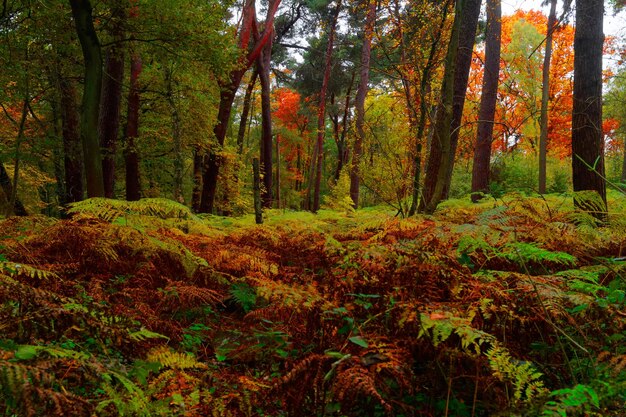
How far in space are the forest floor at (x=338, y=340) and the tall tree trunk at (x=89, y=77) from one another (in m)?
2.68

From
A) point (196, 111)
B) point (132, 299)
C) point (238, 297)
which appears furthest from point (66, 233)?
point (196, 111)

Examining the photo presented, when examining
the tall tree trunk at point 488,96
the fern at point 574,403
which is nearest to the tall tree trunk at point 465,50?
the tall tree trunk at point 488,96

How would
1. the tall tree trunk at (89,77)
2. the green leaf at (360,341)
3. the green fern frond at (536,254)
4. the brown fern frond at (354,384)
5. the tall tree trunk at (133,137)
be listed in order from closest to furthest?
the brown fern frond at (354,384) → the green leaf at (360,341) → the green fern frond at (536,254) → the tall tree trunk at (89,77) → the tall tree trunk at (133,137)

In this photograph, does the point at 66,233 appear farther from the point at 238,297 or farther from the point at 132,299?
the point at 238,297

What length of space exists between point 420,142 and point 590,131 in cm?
233

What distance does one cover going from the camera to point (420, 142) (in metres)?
6.21

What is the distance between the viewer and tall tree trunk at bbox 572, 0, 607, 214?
5.08m

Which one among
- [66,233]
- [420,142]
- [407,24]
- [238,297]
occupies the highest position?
[407,24]

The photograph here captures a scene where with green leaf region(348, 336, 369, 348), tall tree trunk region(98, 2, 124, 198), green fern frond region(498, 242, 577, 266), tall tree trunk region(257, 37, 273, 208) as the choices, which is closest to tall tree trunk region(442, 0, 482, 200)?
green fern frond region(498, 242, 577, 266)

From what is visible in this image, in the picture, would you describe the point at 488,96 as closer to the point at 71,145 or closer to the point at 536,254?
the point at 536,254

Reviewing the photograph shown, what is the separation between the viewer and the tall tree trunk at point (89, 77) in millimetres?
4852

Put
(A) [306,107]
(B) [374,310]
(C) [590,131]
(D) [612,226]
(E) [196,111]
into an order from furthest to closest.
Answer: (A) [306,107] → (E) [196,111] → (C) [590,131] → (D) [612,226] → (B) [374,310]

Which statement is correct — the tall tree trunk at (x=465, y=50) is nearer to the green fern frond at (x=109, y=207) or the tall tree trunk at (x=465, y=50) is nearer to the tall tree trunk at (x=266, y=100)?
the green fern frond at (x=109, y=207)

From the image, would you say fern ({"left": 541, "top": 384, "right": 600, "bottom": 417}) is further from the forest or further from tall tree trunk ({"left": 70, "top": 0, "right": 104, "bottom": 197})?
tall tree trunk ({"left": 70, "top": 0, "right": 104, "bottom": 197})
